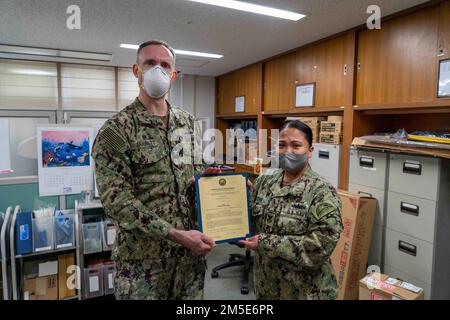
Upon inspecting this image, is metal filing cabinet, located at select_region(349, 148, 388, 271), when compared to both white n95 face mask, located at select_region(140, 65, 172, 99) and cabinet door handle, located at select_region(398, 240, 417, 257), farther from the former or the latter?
white n95 face mask, located at select_region(140, 65, 172, 99)

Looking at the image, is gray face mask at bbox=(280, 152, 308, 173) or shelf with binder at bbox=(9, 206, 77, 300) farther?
shelf with binder at bbox=(9, 206, 77, 300)

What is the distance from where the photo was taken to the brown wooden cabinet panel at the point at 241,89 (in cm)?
426

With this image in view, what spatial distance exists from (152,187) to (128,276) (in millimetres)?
365

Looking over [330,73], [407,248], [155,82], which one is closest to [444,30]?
[330,73]

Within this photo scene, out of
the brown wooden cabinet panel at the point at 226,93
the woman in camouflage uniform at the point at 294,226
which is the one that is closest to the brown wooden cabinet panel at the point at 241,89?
the brown wooden cabinet panel at the point at 226,93

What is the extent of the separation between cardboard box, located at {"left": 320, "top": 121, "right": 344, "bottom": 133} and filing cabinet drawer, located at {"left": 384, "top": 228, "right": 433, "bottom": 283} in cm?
97

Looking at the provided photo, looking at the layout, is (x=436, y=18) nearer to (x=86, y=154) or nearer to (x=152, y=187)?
(x=152, y=187)

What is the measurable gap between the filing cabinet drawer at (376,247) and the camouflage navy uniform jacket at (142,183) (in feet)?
6.21

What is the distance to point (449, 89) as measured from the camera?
203cm

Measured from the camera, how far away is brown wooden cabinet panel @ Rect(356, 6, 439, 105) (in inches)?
84.8

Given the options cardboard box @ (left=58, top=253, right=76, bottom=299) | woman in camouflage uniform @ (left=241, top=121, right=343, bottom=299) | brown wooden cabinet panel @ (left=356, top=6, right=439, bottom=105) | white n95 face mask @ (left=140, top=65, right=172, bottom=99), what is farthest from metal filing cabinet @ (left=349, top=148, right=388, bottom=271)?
cardboard box @ (left=58, top=253, right=76, bottom=299)

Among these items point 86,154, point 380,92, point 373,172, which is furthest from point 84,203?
point 380,92

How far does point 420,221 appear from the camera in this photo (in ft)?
7.25

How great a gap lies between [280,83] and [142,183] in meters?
2.95
